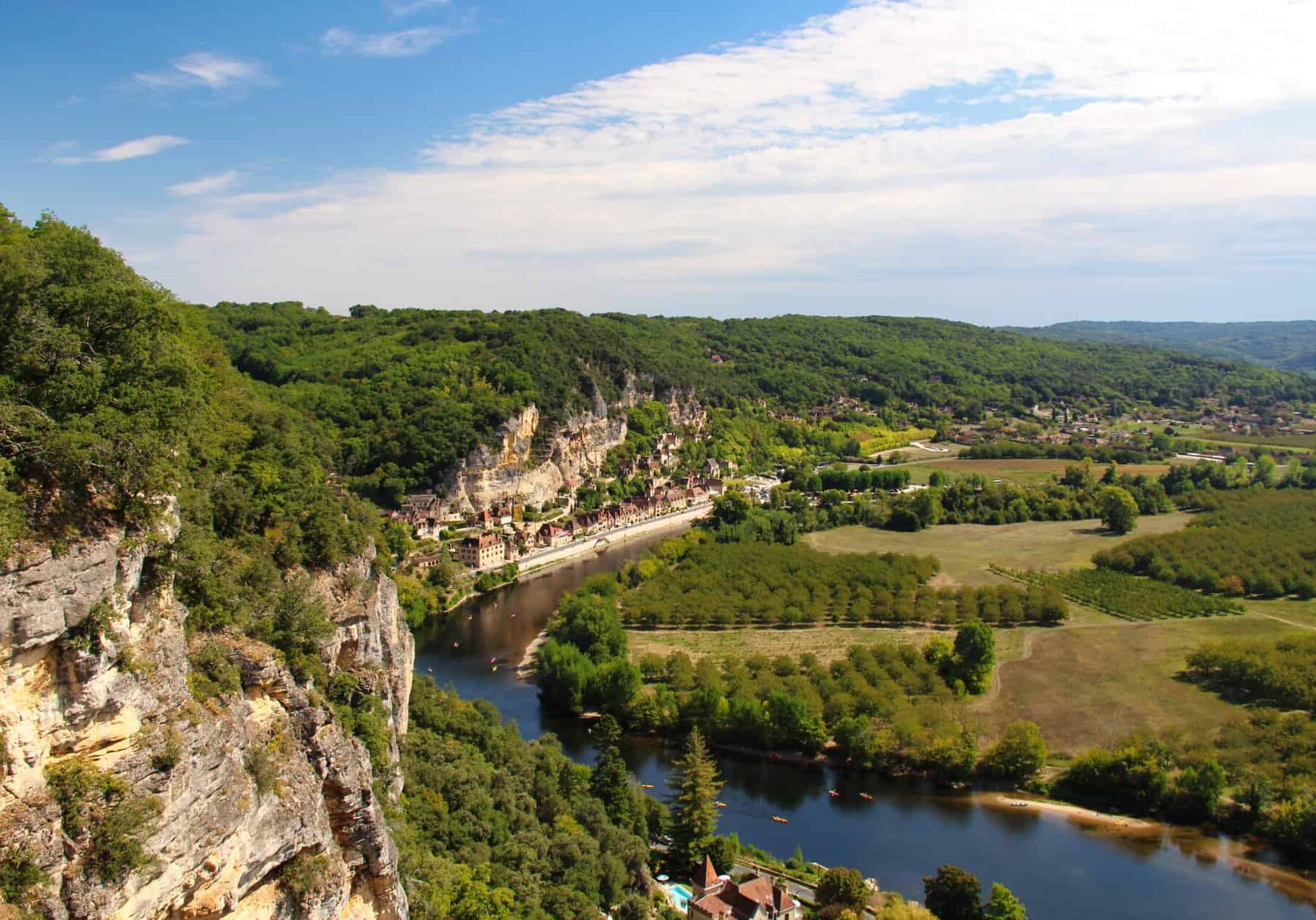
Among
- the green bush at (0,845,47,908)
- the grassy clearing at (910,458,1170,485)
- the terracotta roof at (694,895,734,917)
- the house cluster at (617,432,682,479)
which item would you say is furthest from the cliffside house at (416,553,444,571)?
the grassy clearing at (910,458,1170,485)

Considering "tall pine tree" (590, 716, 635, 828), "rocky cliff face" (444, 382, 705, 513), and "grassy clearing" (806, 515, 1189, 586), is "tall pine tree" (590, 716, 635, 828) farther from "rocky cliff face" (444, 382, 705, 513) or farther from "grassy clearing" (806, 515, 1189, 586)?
"rocky cliff face" (444, 382, 705, 513)

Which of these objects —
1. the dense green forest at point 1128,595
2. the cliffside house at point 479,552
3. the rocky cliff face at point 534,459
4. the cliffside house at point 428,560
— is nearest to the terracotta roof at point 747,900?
the dense green forest at point 1128,595

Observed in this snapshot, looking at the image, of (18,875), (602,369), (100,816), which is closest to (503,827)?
(100,816)

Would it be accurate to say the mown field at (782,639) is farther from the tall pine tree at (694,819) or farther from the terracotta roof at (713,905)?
the terracotta roof at (713,905)

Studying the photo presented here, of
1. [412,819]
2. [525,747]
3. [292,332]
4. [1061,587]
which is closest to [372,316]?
[292,332]

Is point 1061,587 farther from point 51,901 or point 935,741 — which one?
point 51,901

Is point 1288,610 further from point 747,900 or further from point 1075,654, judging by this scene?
point 747,900
